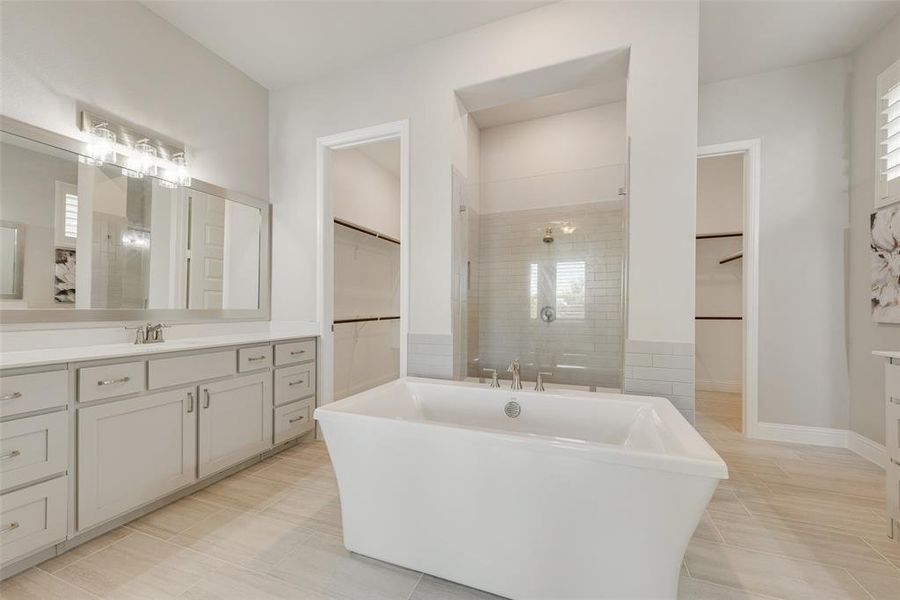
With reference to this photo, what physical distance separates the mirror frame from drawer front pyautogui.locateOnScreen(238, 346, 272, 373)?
53 cm

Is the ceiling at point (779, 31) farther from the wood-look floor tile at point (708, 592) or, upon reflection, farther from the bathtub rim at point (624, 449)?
the wood-look floor tile at point (708, 592)

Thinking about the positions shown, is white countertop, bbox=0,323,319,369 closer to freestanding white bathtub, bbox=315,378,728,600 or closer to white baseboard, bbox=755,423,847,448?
freestanding white bathtub, bbox=315,378,728,600

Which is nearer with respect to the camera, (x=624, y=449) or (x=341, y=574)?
(x=624, y=449)

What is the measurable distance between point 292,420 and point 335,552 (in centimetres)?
131

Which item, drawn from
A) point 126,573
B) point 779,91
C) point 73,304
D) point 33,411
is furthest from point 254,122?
point 779,91

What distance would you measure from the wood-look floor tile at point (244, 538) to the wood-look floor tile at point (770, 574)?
5.72ft

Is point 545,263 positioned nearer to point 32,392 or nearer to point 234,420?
point 234,420

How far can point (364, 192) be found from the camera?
4.18 meters

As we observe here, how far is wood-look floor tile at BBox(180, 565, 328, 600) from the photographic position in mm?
A: 1353

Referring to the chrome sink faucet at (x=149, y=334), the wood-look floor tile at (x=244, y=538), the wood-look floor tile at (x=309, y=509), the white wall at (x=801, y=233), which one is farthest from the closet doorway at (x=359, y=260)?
the white wall at (x=801, y=233)

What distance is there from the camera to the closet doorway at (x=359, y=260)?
297 cm

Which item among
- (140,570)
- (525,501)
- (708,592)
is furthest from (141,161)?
(708,592)

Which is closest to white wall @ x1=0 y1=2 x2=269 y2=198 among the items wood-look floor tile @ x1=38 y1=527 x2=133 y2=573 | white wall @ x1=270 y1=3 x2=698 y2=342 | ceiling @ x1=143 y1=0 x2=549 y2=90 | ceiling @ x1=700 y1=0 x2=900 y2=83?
ceiling @ x1=143 y1=0 x2=549 y2=90

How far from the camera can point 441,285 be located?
2535mm
